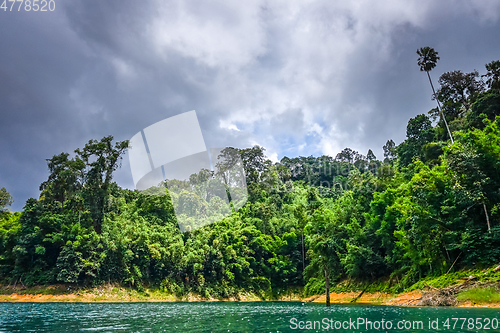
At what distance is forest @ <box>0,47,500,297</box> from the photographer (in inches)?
845

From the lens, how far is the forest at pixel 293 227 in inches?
845

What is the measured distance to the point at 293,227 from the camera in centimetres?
4978

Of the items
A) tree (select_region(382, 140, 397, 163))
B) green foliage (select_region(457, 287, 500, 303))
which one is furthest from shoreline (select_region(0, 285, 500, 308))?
tree (select_region(382, 140, 397, 163))

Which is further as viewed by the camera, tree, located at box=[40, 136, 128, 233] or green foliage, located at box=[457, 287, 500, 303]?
tree, located at box=[40, 136, 128, 233]

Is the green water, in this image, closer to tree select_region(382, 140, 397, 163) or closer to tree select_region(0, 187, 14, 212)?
tree select_region(0, 187, 14, 212)

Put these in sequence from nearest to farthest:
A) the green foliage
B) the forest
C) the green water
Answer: the green water < the green foliage < the forest

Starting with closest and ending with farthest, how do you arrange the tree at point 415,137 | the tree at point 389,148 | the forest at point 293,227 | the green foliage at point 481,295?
the green foliage at point 481,295 → the forest at point 293,227 → the tree at point 415,137 → the tree at point 389,148

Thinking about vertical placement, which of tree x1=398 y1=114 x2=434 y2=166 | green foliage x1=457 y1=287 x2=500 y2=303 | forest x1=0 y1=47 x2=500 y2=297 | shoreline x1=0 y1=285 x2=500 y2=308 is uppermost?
tree x1=398 y1=114 x2=434 y2=166

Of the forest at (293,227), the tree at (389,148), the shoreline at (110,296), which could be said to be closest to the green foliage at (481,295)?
the forest at (293,227)

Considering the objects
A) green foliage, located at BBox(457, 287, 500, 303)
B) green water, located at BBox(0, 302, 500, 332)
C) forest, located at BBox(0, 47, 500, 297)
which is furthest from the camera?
forest, located at BBox(0, 47, 500, 297)

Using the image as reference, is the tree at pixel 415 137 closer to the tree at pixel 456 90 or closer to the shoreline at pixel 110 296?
the tree at pixel 456 90

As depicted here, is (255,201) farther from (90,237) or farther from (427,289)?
(427,289)

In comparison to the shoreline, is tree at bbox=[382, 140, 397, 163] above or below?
above

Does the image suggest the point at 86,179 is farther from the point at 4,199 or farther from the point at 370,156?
the point at 370,156
